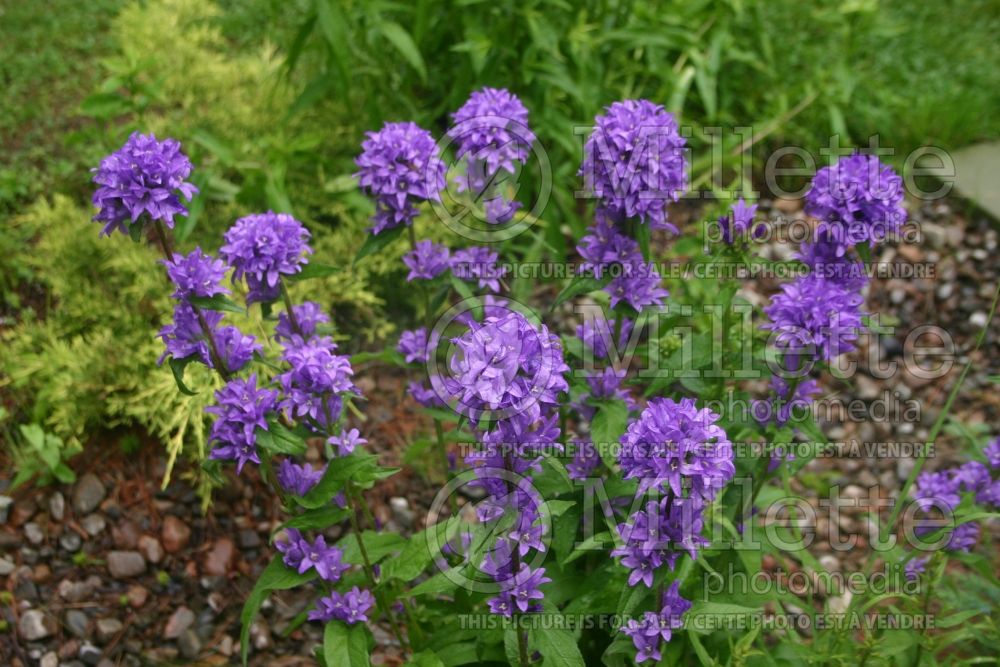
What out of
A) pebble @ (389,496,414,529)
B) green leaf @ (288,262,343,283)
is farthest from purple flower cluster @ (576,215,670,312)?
pebble @ (389,496,414,529)

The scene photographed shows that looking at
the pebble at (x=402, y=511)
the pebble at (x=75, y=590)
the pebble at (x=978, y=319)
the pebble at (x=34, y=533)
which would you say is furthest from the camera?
the pebble at (x=978, y=319)

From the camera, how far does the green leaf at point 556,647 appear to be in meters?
2.07

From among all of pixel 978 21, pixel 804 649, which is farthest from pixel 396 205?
pixel 978 21

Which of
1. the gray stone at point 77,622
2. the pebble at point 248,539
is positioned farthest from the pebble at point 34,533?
the pebble at point 248,539

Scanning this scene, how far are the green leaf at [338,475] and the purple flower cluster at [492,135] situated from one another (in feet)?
2.70

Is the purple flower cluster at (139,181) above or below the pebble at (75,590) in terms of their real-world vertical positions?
above

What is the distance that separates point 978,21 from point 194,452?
5141 mm

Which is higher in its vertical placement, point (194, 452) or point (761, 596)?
point (194, 452)

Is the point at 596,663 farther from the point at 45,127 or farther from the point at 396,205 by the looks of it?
the point at 45,127

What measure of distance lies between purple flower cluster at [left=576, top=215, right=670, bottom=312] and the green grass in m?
2.32

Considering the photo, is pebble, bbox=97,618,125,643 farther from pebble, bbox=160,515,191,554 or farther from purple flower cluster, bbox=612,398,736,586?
purple flower cluster, bbox=612,398,736,586

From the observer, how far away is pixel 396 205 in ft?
7.90

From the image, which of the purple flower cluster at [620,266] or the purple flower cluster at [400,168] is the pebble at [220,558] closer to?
the purple flower cluster at [400,168]

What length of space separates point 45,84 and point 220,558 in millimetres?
2878
